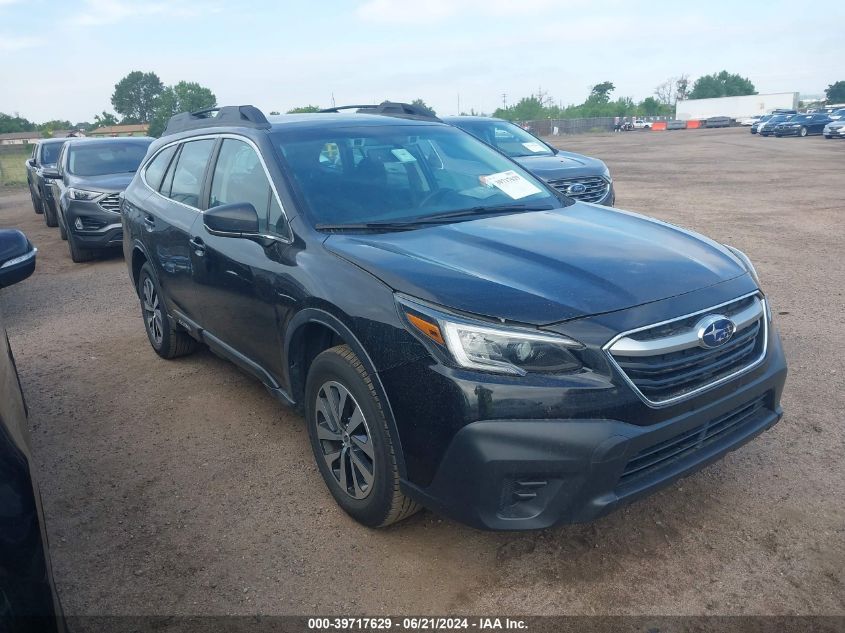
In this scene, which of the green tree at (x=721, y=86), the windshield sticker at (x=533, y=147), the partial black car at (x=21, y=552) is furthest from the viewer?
the green tree at (x=721, y=86)

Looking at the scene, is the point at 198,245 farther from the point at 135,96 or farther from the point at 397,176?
the point at 135,96

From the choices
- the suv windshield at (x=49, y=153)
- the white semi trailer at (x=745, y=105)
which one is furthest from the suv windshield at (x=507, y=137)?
the white semi trailer at (x=745, y=105)

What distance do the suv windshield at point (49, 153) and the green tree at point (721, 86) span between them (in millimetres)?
117695

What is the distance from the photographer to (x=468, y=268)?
9.04 feet

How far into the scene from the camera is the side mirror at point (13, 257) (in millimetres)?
3012

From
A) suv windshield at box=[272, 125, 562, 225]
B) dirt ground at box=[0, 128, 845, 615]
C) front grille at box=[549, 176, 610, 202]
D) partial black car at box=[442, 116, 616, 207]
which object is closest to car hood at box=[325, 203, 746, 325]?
suv windshield at box=[272, 125, 562, 225]

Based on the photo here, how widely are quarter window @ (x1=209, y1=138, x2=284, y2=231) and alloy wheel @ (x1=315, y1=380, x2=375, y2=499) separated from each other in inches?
35.6

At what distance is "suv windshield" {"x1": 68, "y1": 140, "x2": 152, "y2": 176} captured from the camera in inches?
415

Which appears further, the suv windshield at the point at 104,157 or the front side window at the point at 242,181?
the suv windshield at the point at 104,157

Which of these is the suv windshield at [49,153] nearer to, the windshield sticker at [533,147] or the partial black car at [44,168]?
the partial black car at [44,168]

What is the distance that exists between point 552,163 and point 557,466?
23.1 feet

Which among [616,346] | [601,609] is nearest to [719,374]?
[616,346]

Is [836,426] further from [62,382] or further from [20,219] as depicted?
[20,219]

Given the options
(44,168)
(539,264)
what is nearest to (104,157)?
(44,168)
